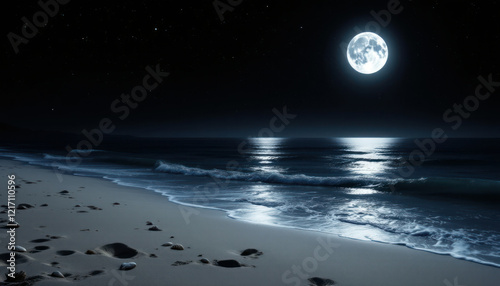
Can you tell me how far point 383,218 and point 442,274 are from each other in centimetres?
357

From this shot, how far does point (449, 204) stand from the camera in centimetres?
1052

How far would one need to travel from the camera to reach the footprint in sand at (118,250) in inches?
156

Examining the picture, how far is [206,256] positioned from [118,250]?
3.52 feet

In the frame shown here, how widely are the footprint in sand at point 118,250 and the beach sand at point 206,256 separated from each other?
12mm

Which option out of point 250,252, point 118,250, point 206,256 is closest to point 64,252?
point 118,250

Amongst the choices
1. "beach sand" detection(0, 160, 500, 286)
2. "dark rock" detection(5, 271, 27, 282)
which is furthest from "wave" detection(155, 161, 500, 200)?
"dark rock" detection(5, 271, 27, 282)

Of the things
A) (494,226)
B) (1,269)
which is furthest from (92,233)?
(494,226)

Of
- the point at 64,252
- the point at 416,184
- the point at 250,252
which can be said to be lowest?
the point at 64,252

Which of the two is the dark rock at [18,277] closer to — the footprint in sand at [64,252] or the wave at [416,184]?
the footprint in sand at [64,252]

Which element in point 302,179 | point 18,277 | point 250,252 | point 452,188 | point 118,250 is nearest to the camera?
point 18,277

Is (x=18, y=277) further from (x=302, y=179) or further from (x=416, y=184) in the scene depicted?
(x=416, y=184)

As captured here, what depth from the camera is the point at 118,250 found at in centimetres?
410

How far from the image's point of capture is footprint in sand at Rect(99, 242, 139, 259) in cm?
397

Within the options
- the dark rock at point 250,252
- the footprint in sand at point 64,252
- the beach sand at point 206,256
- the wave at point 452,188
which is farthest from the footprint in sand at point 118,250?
the wave at point 452,188
